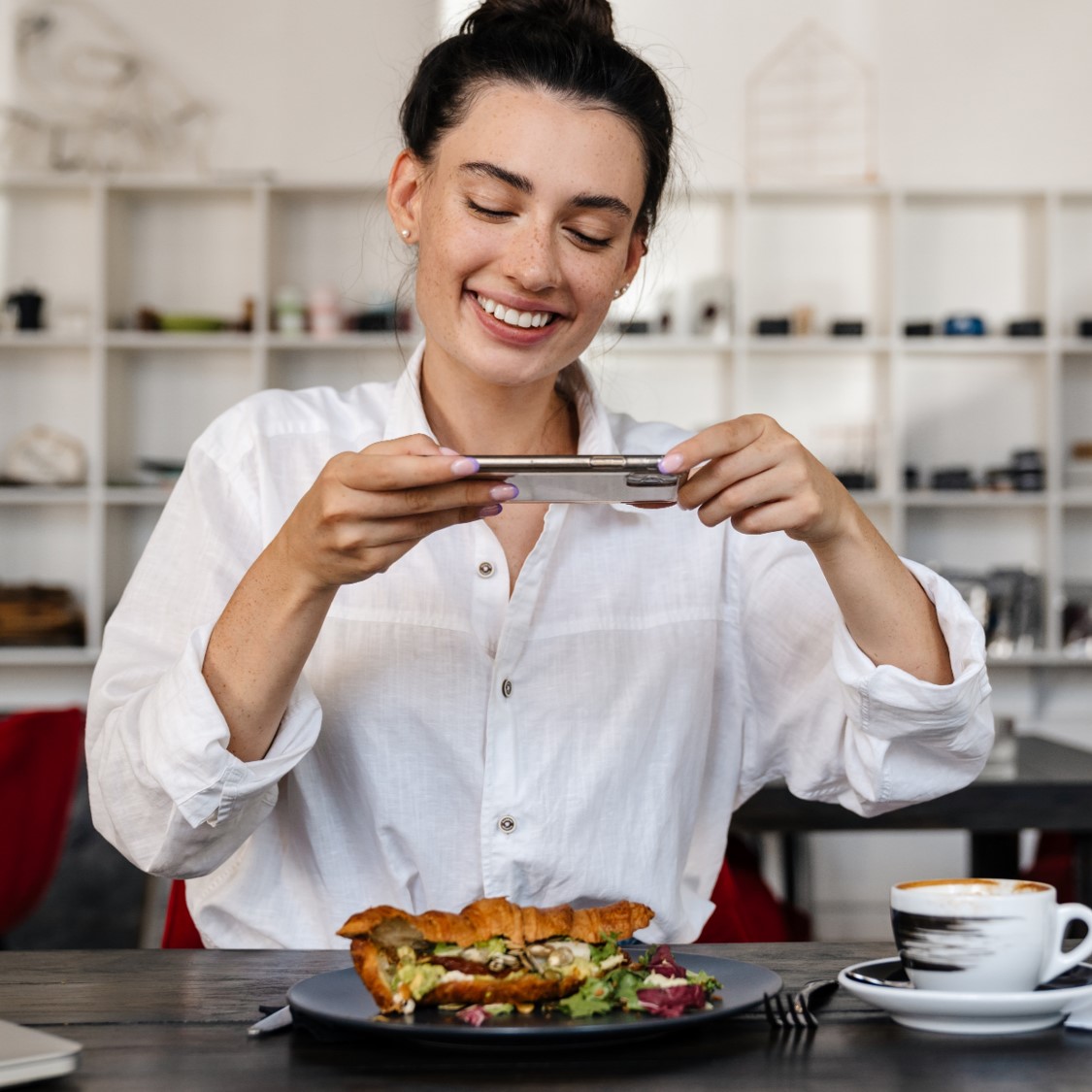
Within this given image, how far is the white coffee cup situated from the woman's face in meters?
0.71

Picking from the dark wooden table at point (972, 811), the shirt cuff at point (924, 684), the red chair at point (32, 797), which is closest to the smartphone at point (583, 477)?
the shirt cuff at point (924, 684)

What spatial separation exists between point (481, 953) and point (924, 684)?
20.7 inches

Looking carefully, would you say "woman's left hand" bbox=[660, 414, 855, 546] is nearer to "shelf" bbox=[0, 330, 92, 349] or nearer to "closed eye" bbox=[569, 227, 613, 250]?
"closed eye" bbox=[569, 227, 613, 250]

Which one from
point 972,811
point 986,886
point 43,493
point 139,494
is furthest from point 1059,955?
point 43,493

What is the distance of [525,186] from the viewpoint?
1402mm

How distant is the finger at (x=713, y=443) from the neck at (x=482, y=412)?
18.3 inches

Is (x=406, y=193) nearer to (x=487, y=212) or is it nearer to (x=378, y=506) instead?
(x=487, y=212)

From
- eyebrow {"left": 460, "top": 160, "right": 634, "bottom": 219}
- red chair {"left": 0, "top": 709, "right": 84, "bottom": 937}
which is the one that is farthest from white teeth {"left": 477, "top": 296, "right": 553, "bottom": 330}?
red chair {"left": 0, "top": 709, "right": 84, "bottom": 937}

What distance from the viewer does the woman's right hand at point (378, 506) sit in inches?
42.1

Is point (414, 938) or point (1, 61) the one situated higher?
point (1, 61)

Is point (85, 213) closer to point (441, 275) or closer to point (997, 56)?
point (997, 56)

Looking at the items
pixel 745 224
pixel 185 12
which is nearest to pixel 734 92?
pixel 745 224

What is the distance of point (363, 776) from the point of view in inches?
56.6

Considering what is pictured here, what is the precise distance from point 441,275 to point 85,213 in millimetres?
4130
